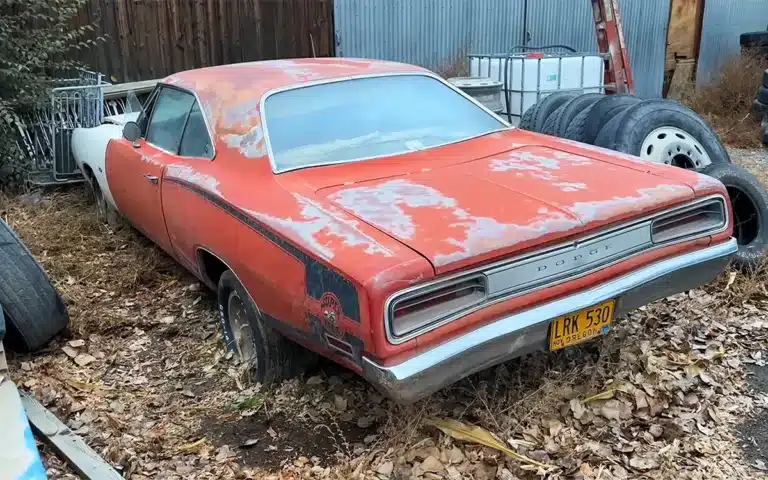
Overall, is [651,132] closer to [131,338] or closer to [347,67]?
[347,67]

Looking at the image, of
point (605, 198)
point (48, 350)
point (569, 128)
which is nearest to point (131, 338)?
point (48, 350)

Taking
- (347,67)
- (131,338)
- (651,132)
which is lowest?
(131,338)

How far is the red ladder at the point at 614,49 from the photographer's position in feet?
27.0

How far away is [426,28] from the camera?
A: 32.8 feet

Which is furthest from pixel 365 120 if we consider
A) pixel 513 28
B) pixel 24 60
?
pixel 513 28

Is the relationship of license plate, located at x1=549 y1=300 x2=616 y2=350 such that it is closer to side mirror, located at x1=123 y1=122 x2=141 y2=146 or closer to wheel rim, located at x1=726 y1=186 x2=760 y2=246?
wheel rim, located at x1=726 y1=186 x2=760 y2=246

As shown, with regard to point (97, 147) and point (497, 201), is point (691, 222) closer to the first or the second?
point (497, 201)

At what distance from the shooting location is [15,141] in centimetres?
672

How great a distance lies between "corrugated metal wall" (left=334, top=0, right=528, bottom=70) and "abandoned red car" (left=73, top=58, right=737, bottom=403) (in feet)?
17.4

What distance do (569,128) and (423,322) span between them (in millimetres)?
3472

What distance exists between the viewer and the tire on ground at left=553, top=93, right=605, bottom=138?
567cm

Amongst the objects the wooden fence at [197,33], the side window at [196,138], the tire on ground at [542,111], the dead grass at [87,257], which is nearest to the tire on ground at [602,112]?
the tire on ground at [542,111]

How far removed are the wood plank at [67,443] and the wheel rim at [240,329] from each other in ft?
2.97

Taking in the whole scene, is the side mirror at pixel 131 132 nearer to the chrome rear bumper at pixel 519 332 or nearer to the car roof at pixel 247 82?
the car roof at pixel 247 82
